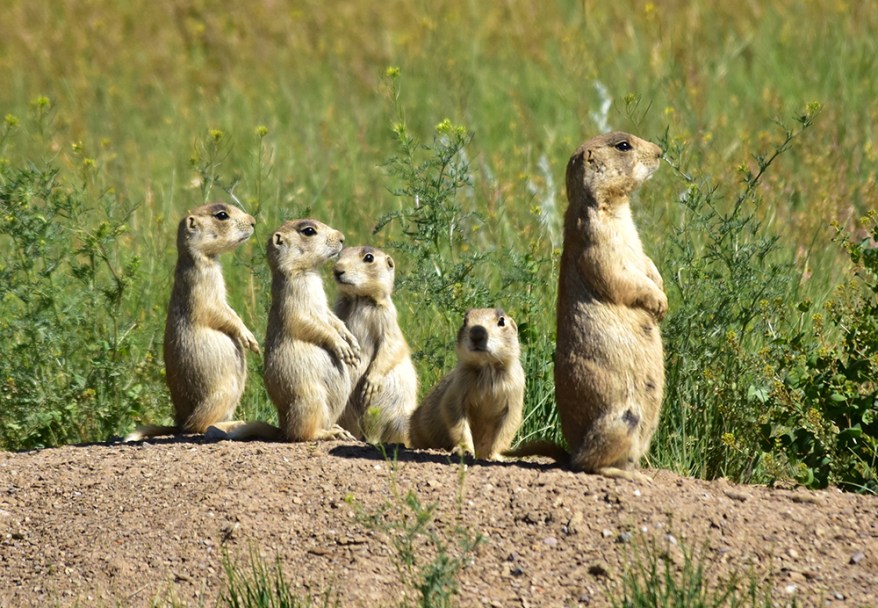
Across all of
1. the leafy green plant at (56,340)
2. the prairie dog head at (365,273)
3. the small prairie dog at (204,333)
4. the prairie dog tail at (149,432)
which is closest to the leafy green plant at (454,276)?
the prairie dog head at (365,273)

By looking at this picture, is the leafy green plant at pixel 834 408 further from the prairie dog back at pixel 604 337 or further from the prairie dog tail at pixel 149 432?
the prairie dog tail at pixel 149 432

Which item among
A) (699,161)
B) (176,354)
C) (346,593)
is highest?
(699,161)

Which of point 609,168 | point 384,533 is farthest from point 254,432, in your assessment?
point 609,168

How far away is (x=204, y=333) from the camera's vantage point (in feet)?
24.1

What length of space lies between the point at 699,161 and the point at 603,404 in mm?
4572

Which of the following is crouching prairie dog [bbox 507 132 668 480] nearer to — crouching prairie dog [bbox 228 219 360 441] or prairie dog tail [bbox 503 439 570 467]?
prairie dog tail [bbox 503 439 570 467]

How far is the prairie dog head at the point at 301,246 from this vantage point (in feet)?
23.6

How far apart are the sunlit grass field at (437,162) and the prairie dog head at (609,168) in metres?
0.63

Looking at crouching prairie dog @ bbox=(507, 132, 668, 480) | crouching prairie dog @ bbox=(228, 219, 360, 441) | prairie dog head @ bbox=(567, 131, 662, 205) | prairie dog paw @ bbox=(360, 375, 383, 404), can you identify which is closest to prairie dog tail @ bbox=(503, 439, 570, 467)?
crouching prairie dog @ bbox=(507, 132, 668, 480)

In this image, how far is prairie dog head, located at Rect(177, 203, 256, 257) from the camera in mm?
7410

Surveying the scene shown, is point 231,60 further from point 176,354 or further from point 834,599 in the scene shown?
point 834,599

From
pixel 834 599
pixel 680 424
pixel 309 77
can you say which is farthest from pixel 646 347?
pixel 309 77

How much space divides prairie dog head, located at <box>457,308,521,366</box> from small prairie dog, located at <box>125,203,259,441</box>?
4.79ft

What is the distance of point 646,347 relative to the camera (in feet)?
19.3
